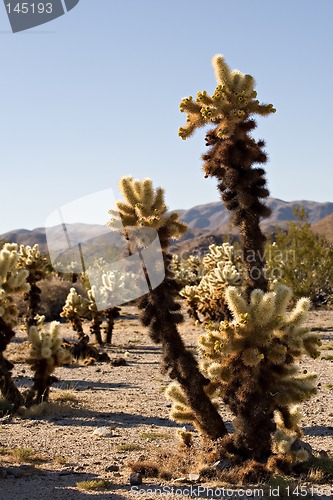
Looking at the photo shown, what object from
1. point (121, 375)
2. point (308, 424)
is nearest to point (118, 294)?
point (121, 375)

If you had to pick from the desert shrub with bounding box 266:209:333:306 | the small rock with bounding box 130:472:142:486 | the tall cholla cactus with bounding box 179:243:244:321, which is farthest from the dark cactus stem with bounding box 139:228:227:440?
the desert shrub with bounding box 266:209:333:306

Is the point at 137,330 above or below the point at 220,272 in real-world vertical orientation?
below

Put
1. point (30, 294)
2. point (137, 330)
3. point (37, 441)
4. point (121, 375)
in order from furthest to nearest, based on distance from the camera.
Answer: point (137, 330) < point (30, 294) < point (121, 375) < point (37, 441)

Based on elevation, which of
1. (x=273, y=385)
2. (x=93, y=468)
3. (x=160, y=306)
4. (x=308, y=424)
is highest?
(x=160, y=306)

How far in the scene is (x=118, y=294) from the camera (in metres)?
24.7

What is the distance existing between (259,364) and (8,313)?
18.8ft

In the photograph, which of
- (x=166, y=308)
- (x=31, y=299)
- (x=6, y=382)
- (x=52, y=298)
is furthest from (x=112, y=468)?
(x=52, y=298)

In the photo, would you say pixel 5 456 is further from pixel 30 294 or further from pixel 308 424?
pixel 30 294

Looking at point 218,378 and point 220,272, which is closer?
point 218,378

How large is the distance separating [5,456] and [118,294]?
54.7 feet

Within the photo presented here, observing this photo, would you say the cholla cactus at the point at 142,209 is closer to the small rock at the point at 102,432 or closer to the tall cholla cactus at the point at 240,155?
the tall cholla cactus at the point at 240,155

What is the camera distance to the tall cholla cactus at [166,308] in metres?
7.98

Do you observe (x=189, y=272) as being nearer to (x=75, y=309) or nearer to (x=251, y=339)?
(x=75, y=309)

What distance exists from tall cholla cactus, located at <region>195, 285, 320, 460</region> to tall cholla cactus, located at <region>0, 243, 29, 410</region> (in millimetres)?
5048
